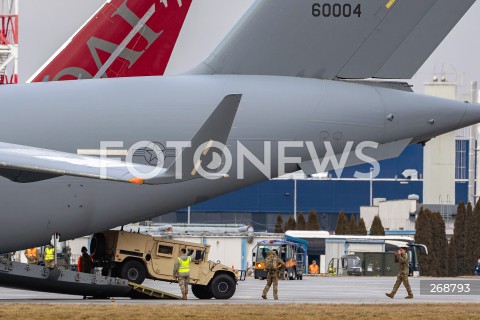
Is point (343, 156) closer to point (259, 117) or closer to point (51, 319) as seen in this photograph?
point (259, 117)

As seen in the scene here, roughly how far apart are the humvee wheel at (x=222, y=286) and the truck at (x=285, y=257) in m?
A: 25.4

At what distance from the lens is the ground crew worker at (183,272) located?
3372 centimetres

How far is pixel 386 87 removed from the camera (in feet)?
101

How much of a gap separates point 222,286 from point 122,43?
280 inches

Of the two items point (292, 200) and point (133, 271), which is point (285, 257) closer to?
point (133, 271)

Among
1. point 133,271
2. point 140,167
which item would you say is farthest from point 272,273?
point 140,167

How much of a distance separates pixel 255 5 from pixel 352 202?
111m

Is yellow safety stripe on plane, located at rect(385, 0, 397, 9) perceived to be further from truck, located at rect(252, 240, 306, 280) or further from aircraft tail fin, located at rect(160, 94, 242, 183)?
truck, located at rect(252, 240, 306, 280)

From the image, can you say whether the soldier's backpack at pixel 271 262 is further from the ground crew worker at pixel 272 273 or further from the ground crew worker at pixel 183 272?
the ground crew worker at pixel 183 272

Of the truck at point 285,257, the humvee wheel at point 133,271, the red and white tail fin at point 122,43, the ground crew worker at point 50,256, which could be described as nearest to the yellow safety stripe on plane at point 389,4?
the red and white tail fin at point 122,43

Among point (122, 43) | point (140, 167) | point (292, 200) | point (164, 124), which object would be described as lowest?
point (140, 167)

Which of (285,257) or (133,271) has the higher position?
(285,257)

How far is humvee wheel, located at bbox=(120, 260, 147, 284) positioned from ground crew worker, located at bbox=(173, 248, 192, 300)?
884mm

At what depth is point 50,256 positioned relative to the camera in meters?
32.5
